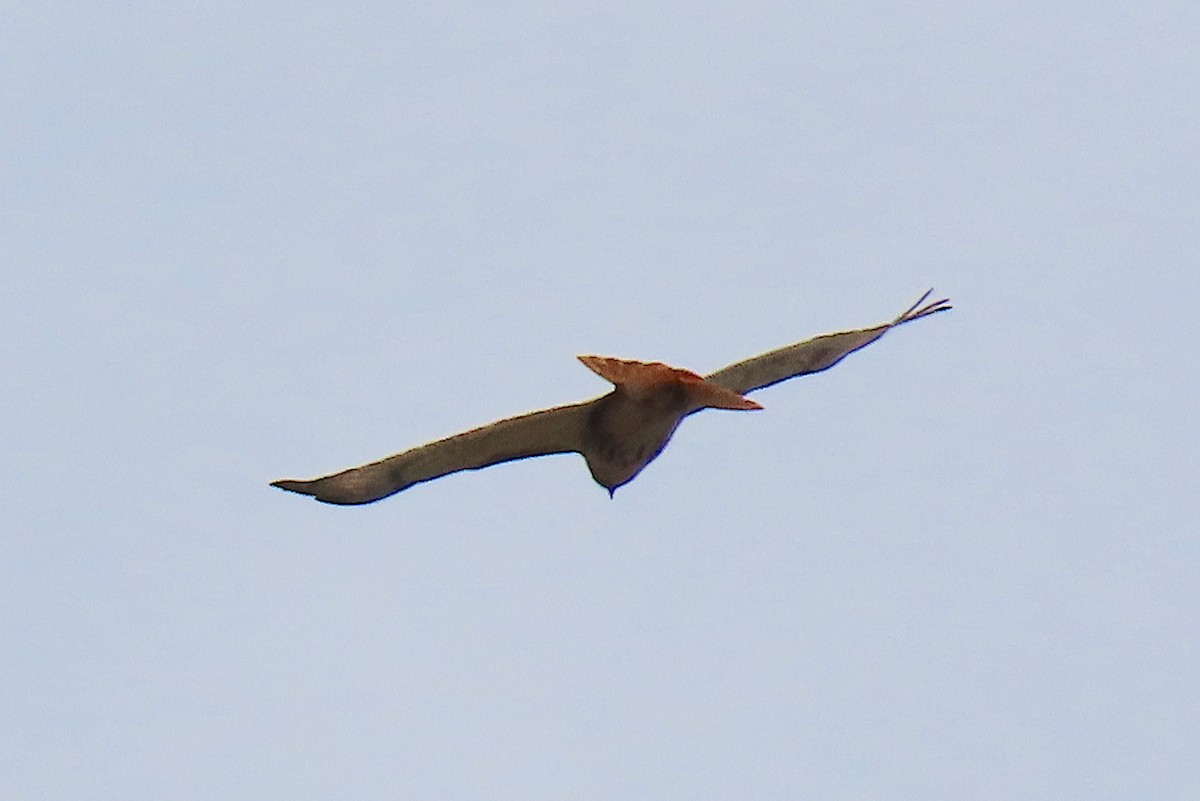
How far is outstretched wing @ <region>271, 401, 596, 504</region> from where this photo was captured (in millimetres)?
9086

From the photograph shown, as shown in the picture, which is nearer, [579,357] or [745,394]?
[579,357]

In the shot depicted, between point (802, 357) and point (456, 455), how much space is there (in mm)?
2148

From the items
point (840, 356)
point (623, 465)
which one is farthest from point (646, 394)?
point (840, 356)

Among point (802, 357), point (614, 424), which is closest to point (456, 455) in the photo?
point (614, 424)

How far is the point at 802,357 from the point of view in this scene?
9594 millimetres

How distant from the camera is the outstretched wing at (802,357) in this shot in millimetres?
9492

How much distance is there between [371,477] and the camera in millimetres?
9156

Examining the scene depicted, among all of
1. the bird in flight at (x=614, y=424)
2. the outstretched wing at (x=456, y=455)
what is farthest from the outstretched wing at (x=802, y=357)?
the outstretched wing at (x=456, y=455)

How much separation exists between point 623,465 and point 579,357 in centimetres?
125

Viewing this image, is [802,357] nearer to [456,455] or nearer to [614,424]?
[614,424]

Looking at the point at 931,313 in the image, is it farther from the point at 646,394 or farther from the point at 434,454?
the point at 434,454

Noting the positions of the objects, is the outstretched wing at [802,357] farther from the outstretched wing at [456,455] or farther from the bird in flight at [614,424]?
the outstretched wing at [456,455]

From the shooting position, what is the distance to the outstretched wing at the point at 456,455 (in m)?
9.09

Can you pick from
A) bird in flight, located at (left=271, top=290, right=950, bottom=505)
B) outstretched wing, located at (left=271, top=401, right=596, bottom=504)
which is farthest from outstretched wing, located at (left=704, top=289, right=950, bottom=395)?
outstretched wing, located at (left=271, top=401, right=596, bottom=504)
